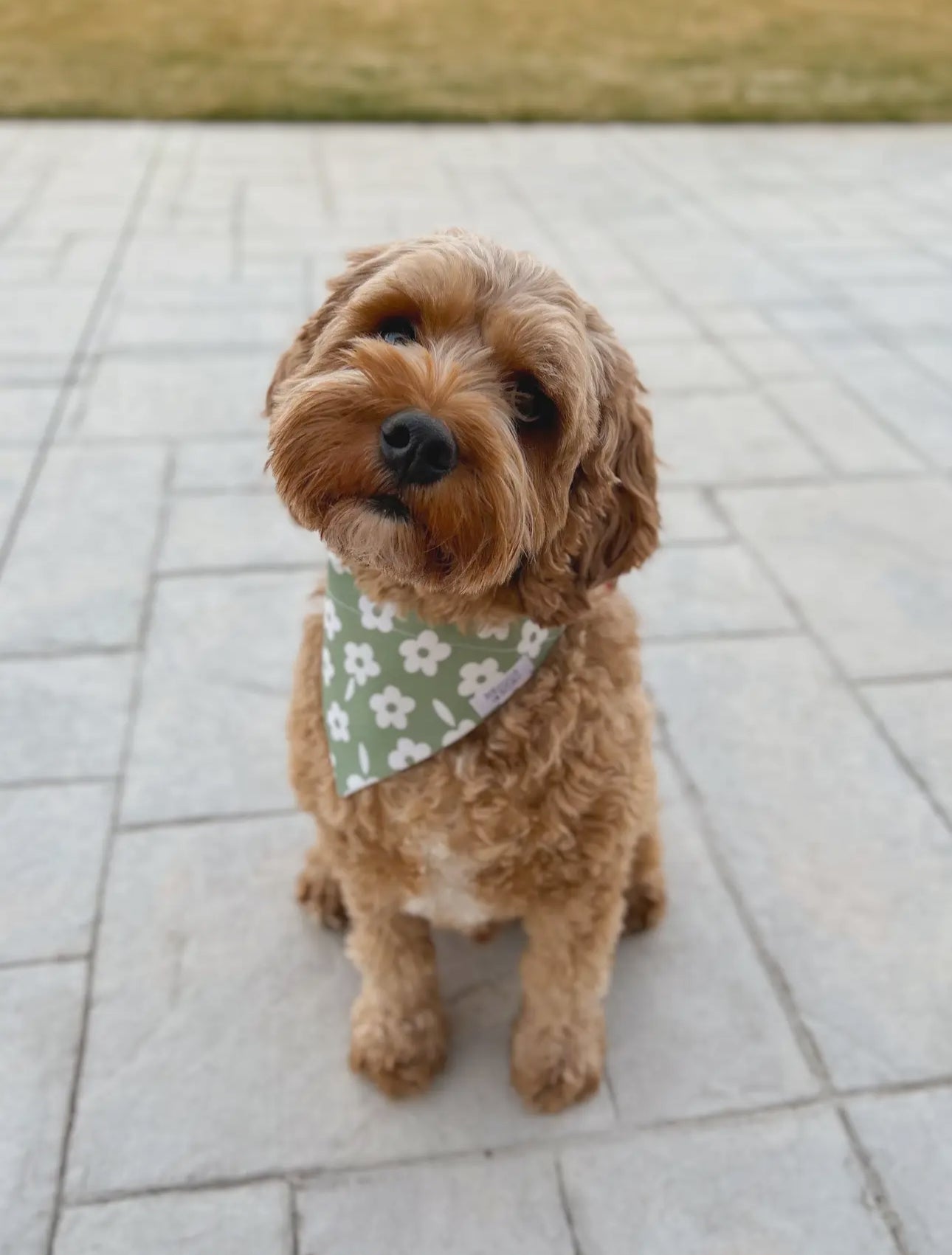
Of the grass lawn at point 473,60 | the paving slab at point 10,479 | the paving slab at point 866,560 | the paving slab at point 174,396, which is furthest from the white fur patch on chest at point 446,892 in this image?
the grass lawn at point 473,60

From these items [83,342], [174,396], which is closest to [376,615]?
[174,396]

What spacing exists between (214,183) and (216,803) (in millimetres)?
5369

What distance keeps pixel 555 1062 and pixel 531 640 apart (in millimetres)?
886

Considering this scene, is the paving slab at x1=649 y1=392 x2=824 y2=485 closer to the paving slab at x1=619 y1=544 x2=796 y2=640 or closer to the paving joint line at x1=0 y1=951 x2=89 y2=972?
the paving slab at x1=619 y1=544 x2=796 y2=640

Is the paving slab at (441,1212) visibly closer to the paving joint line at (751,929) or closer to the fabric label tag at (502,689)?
the paving joint line at (751,929)

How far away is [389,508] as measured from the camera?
5.24 feet

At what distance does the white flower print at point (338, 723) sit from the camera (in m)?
1.99

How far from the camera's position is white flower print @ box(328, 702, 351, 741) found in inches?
78.2

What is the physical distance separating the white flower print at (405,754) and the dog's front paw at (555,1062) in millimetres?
678

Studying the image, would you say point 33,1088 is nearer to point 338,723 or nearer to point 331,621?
point 338,723

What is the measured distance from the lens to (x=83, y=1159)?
2074mm

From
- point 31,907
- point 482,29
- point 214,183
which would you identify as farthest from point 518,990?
point 482,29

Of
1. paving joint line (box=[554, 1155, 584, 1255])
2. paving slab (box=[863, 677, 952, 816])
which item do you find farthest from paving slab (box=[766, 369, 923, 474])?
paving joint line (box=[554, 1155, 584, 1255])

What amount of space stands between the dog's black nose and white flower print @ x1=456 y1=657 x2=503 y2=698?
18.3 inches
